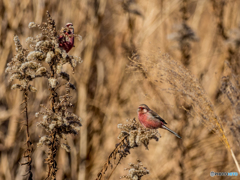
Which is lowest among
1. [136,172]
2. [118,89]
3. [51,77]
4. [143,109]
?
[136,172]

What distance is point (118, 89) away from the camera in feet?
5.31

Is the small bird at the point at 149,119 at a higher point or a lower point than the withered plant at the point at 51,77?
higher

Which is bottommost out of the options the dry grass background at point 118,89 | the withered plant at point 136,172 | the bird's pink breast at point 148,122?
the withered plant at point 136,172

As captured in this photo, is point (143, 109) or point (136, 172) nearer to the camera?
point (136, 172)

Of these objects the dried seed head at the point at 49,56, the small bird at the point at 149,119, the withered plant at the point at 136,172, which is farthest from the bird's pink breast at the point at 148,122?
the dried seed head at the point at 49,56

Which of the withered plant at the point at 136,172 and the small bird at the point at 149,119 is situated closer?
the withered plant at the point at 136,172

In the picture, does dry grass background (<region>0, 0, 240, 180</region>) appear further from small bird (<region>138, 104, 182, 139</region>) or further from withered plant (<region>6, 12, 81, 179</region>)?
withered plant (<region>6, 12, 81, 179</region>)

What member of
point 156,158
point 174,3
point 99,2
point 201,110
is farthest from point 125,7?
point 156,158

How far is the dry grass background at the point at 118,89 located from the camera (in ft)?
4.20

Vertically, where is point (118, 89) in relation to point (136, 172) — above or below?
above

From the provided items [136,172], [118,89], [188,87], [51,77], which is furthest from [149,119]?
[118,89]

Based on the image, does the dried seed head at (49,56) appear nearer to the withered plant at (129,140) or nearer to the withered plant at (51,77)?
the withered plant at (51,77)

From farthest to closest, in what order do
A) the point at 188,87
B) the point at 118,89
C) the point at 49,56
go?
the point at 118,89
the point at 188,87
the point at 49,56

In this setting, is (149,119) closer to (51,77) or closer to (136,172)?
(136,172)
